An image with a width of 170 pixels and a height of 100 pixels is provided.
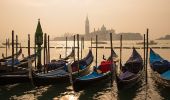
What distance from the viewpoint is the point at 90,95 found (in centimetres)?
2108

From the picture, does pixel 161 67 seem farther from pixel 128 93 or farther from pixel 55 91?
pixel 55 91

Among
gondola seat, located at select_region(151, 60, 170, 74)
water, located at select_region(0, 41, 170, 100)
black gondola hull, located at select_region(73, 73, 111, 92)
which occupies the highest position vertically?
gondola seat, located at select_region(151, 60, 170, 74)

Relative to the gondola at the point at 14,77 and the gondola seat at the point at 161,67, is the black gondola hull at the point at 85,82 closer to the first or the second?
the gondola at the point at 14,77

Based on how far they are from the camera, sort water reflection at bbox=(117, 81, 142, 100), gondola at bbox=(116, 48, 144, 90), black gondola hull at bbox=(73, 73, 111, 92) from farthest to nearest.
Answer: water reflection at bbox=(117, 81, 142, 100) < black gondola hull at bbox=(73, 73, 111, 92) < gondola at bbox=(116, 48, 144, 90)

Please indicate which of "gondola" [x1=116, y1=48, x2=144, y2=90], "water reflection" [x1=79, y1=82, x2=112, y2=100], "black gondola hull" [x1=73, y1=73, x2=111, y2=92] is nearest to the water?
"water reflection" [x1=79, y1=82, x2=112, y2=100]

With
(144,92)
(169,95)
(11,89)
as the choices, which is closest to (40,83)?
(11,89)

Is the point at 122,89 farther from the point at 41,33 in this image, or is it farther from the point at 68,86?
the point at 41,33

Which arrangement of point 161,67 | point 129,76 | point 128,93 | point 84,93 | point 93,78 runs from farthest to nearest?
point 161,67, point 129,76, point 93,78, point 84,93, point 128,93

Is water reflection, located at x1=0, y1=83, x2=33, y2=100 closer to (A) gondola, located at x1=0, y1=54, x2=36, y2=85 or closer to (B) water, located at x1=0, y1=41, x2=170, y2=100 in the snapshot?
(B) water, located at x1=0, y1=41, x2=170, y2=100

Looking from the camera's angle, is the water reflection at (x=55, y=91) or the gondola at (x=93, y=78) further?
the water reflection at (x=55, y=91)

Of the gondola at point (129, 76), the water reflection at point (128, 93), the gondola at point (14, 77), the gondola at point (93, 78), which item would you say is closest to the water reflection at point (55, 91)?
the gondola at point (93, 78)

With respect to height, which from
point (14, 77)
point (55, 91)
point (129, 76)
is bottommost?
point (55, 91)

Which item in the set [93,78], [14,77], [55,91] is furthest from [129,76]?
[14,77]

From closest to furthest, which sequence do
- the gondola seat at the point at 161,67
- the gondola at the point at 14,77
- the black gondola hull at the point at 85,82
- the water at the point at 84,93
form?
the black gondola hull at the point at 85,82
the water at the point at 84,93
the gondola at the point at 14,77
the gondola seat at the point at 161,67
